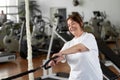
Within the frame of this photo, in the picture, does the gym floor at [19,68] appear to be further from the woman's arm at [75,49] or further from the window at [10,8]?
the window at [10,8]

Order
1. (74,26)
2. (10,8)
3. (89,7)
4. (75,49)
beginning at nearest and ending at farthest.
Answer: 1. (75,49)
2. (74,26)
3. (89,7)
4. (10,8)

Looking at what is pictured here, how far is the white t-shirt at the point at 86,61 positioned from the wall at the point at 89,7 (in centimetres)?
802

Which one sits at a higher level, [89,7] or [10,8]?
[89,7]

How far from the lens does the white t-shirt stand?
6.12ft

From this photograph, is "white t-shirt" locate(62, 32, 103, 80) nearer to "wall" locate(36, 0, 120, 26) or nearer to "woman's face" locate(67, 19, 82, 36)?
"woman's face" locate(67, 19, 82, 36)

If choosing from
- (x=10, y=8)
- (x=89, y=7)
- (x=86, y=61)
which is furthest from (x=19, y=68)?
(x=10, y=8)

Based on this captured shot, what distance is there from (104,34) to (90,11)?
1948mm

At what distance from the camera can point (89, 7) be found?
1014 centimetres

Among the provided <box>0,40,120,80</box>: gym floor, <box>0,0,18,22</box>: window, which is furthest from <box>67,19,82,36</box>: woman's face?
<box>0,0,18,22</box>: window

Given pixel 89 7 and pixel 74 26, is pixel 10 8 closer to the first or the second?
pixel 89 7

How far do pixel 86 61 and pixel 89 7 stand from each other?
8.47m

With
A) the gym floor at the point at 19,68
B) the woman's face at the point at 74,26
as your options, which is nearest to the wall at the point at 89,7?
the gym floor at the point at 19,68

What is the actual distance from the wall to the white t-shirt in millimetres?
8021

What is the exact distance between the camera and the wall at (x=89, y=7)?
31.7ft
